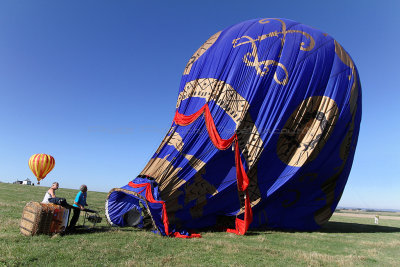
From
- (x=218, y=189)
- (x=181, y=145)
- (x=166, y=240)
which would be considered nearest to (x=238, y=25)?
(x=181, y=145)

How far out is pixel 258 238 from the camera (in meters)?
8.72

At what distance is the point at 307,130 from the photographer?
10.6m

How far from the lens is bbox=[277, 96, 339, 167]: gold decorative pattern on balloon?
1040cm

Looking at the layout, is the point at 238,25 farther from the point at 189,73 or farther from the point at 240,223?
the point at 240,223

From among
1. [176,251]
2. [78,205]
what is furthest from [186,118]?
[176,251]

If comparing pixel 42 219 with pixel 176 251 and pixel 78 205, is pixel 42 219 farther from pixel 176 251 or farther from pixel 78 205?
pixel 176 251

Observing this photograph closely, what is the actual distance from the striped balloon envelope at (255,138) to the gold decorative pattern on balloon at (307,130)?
38 millimetres

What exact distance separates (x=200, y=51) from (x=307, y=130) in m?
5.61

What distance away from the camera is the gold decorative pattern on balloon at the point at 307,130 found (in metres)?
10.4

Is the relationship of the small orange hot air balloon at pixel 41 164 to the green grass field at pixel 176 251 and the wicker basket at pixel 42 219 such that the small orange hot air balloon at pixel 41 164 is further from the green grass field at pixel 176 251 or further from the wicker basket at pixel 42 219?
the wicker basket at pixel 42 219

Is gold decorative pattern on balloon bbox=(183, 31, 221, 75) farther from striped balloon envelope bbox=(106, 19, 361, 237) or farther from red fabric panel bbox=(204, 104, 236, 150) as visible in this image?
red fabric panel bbox=(204, 104, 236, 150)

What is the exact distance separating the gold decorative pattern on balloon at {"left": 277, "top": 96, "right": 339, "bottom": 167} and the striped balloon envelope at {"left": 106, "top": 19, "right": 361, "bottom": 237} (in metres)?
0.04

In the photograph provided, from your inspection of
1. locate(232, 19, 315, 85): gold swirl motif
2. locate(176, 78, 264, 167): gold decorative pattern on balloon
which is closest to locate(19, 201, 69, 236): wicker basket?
locate(176, 78, 264, 167): gold decorative pattern on balloon

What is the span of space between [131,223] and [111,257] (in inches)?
179
